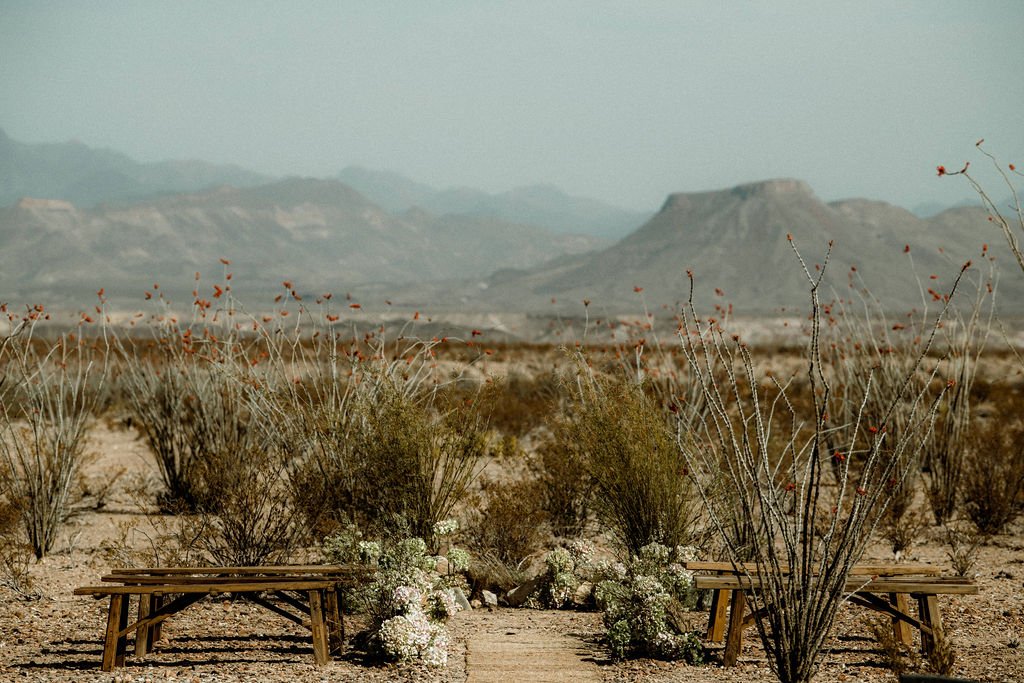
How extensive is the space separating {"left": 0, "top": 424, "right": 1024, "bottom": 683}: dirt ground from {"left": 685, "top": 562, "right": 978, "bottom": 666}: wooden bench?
0.19 m

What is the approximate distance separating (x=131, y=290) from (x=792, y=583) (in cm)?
9449

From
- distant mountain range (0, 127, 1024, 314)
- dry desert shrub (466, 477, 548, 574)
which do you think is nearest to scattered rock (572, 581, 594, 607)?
dry desert shrub (466, 477, 548, 574)

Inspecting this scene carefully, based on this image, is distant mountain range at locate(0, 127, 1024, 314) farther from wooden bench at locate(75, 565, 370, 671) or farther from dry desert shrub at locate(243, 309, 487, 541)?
wooden bench at locate(75, 565, 370, 671)

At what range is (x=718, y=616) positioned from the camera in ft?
18.6

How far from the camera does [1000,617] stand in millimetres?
6355

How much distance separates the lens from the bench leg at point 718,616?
557 cm

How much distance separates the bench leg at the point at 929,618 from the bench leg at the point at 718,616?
1025 mm

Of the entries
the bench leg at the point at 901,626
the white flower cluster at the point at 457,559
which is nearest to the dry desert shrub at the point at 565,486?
the white flower cluster at the point at 457,559

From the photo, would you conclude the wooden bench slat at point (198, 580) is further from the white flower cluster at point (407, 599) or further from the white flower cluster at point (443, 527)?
the white flower cluster at point (443, 527)

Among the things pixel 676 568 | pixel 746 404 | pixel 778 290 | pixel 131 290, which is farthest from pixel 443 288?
pixel 676 568

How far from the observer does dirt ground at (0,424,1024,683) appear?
5.15 meters

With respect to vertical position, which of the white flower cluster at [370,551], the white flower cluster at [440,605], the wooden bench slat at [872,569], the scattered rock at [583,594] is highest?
the wooden bench slat at [872,569]

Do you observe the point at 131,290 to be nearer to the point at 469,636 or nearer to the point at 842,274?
the point at 842,274

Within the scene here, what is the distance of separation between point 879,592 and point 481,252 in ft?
524
